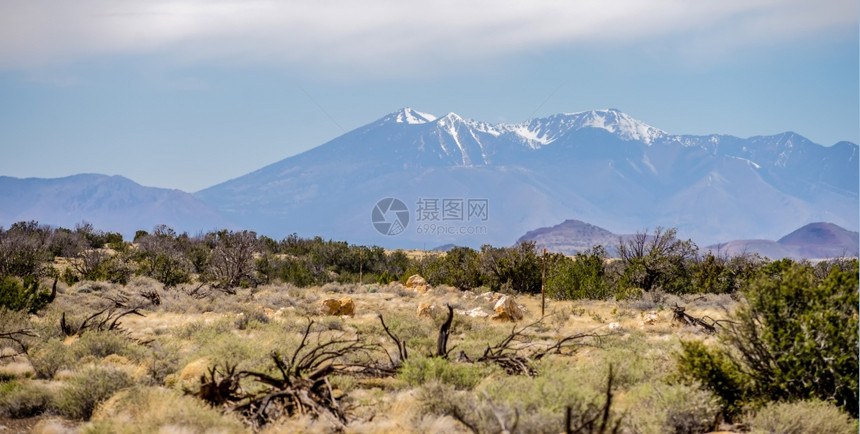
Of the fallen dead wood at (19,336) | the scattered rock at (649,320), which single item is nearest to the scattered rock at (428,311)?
the scattered rock at (649,320)

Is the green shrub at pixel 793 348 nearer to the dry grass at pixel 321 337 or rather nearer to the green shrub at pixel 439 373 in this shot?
the dry grass at pixel 321 337

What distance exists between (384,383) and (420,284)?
2039cm

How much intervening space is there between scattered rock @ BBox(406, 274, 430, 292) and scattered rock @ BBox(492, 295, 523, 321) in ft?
30.7

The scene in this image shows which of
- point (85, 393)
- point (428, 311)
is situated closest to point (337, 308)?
point (428, 311)

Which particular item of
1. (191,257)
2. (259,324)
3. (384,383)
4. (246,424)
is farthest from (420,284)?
(246,424)

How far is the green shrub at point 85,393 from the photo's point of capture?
7.55 metres

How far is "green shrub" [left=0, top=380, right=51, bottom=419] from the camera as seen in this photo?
7.66m

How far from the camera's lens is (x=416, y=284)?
29.3 meters

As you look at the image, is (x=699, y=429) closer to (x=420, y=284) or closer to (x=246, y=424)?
(x=246, y=424)

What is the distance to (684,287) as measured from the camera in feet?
83.9

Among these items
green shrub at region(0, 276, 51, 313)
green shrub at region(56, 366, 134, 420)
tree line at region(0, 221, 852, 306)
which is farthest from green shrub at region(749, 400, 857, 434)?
tree line at region(0, 221, 852, 306)

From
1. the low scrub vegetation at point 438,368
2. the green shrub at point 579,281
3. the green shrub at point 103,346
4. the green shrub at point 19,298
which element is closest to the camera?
the low scrub vegetation at point 438,368

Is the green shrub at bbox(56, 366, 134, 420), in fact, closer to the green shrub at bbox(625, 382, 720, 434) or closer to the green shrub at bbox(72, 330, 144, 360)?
the green shrub at bbox(72, 330, 144, 360)

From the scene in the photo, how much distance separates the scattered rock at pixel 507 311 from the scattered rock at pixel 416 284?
9371mm
